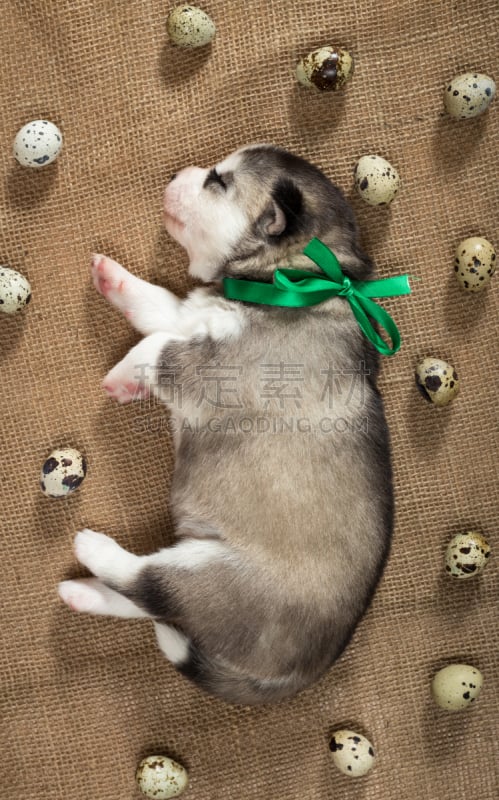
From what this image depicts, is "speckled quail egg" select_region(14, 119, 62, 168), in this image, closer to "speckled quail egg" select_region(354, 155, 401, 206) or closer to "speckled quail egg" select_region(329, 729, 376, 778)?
"speckled quail egg" select_region(354, 155, 401, 206)

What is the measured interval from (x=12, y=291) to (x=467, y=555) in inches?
74.9

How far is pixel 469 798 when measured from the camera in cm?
304

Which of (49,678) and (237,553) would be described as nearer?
(237,553)

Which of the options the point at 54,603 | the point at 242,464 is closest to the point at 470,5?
the point at 242,464

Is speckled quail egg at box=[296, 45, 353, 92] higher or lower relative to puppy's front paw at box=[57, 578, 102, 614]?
higher

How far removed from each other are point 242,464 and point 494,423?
111 cm

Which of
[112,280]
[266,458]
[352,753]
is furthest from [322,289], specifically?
[352,753]

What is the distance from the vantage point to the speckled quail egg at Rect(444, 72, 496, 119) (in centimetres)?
285

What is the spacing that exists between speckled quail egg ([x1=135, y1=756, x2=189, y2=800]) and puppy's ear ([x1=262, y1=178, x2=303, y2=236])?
6.26 feet

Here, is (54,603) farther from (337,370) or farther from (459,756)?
(459,756)

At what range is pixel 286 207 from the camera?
8.02ft

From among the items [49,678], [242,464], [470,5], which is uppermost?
[470,5]

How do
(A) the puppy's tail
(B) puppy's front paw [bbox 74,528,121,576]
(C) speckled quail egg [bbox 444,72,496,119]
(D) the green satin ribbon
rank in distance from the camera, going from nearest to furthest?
(D) the green satin ribbon → (A) the puppy's tail → (B) puppy's front paw [bbox 74,528,121,576] → (C) speckled quail egg [bbox 444,72,496,119]

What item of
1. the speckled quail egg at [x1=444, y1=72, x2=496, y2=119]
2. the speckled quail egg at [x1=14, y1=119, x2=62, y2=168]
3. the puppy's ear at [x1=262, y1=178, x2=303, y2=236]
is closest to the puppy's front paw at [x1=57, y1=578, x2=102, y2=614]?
the puppy's ear at [x1=262, y1=178, x2=303, y2=236]
